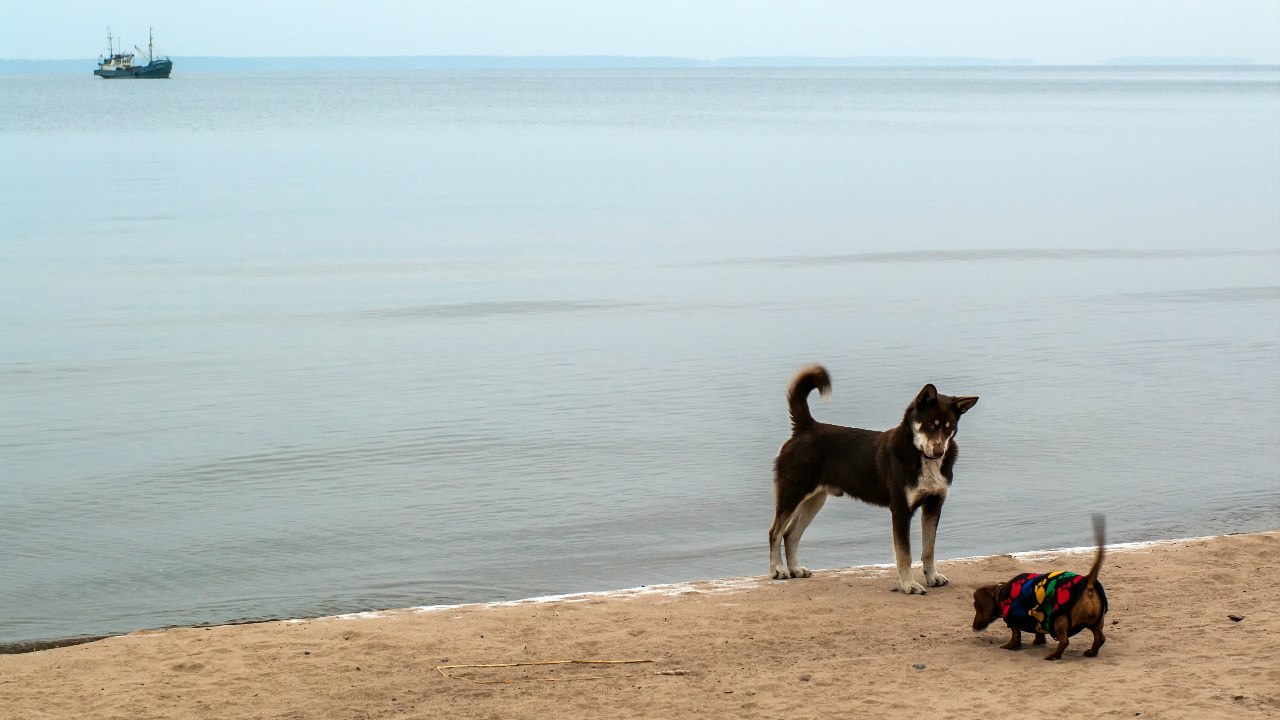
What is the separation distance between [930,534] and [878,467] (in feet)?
1.86

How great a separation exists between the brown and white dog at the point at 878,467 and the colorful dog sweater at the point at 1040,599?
3.36 ft

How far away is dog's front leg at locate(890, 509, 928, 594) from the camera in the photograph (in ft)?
28.0

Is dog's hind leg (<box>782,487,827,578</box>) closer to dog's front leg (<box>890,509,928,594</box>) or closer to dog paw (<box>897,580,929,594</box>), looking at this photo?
dog's front leg (<box>890,509,928,594</box>)

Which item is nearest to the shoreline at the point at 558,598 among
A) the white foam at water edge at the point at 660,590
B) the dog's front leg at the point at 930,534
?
the white foam at water edge at the point at 660,590

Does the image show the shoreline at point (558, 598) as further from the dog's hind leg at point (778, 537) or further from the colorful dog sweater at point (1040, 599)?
the colorful dog sweater at point (1040, 599)

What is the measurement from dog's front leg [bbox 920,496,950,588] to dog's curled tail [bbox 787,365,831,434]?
846mm

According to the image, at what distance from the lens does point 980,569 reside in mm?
9617

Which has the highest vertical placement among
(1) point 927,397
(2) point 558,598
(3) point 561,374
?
(1) point 927,397

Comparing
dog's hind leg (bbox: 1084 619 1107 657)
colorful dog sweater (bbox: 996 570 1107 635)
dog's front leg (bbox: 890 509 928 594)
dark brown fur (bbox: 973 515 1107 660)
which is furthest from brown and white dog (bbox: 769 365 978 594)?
dog's hind leg (bbox: 1084 619 1107 657)

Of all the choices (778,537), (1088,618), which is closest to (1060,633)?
(1088,618)

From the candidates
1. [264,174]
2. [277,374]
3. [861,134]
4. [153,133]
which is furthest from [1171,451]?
[153,133]

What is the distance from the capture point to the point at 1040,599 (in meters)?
7.16

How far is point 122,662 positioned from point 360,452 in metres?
6.37

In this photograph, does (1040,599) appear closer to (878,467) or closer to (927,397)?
(927,397)
